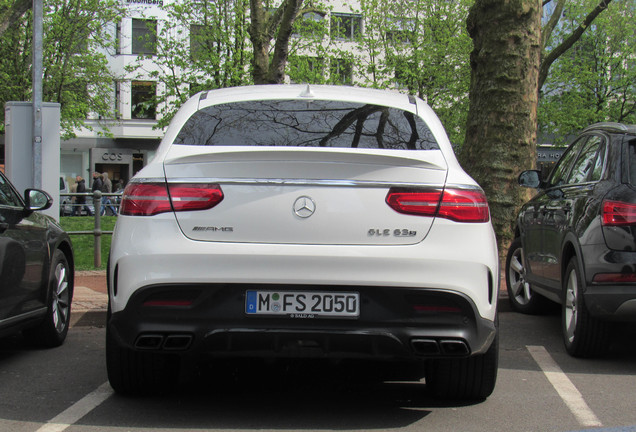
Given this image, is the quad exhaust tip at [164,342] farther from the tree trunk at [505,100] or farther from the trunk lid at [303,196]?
the tree trunk at [505,100]

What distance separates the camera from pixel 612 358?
5.85 meters

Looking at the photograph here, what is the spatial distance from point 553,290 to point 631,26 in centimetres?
3522

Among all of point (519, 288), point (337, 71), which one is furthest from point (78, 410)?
point (337, 71)

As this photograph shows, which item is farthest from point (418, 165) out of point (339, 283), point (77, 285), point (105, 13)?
point (105, 13)

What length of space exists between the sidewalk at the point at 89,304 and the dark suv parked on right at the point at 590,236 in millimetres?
3792

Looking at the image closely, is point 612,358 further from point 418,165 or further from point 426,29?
point 426,29

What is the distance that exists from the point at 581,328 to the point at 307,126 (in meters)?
2.60

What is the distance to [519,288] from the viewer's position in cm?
801

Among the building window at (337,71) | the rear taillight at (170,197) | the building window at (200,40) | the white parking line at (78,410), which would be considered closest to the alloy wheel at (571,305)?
the rear taillight at (170,197)

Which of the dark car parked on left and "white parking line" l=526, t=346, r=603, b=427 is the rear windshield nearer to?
"white parking line" l=526, t=346, r=603, b=427

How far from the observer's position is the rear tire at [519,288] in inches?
301

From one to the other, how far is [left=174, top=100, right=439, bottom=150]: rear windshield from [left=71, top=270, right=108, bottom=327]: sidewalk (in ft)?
11.3

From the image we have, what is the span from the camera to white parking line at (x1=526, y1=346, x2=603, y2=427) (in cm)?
421

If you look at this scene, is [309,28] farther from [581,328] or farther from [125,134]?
[581,328]
